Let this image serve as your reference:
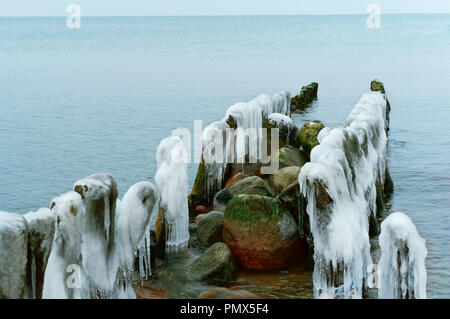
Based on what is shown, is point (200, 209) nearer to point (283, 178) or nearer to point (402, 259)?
point (283, 178)

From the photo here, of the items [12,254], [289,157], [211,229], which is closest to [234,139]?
[289,157]

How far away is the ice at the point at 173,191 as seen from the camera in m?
13.2

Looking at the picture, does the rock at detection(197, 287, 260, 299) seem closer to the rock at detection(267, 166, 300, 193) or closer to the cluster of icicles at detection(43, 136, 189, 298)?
the cluster of icicles at detection(43, 136, 189, 298)

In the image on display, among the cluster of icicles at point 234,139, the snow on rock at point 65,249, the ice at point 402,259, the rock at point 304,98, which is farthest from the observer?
the rock at point 304,98

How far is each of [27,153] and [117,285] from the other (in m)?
15.7

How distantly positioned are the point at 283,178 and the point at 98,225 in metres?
7.02

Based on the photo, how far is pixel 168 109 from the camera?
35344 mm

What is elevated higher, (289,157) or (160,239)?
(289,157)

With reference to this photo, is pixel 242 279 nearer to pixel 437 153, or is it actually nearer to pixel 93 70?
pixel 437 153

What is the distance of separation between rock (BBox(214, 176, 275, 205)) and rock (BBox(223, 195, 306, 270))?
2611 millimetres

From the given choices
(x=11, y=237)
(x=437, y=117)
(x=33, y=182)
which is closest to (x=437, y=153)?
(x=437, y=117)

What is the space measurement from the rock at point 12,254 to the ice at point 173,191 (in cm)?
591

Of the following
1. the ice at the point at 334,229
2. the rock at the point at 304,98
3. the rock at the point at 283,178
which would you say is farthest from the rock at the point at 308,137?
the rock at the point at 304,98

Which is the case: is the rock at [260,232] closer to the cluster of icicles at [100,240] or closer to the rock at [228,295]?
the cluster of icicles at [100,240]
